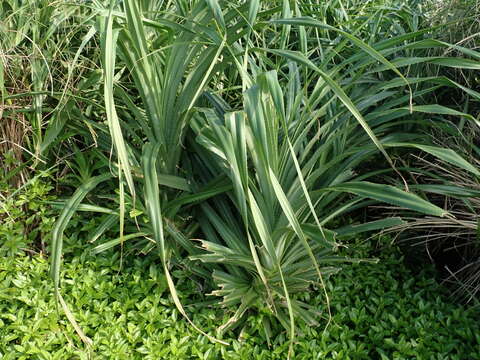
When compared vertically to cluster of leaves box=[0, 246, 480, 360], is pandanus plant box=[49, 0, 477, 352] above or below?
above

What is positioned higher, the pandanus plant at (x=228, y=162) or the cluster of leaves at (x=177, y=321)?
the pandanus plant at (x=228, y=162)

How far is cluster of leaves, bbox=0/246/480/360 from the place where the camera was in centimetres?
153

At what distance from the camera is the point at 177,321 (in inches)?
65.4

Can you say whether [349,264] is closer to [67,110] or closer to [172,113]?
[172,113]

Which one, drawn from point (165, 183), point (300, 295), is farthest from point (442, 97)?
point (165, 183)

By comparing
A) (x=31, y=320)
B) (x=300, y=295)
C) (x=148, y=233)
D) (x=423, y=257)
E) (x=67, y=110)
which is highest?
(x=67, y=110)

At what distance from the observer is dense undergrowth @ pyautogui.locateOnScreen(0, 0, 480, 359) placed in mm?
1486

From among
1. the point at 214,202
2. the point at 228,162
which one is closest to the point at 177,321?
the point at 214,202

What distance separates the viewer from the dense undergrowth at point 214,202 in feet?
4.88

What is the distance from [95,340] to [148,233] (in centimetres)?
37

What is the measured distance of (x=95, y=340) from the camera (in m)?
1.55

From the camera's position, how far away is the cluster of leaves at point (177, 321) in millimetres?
1533

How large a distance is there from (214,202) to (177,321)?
0.41 m

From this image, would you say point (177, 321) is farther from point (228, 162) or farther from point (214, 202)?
point (228, 162)
